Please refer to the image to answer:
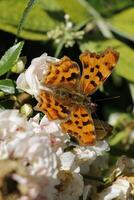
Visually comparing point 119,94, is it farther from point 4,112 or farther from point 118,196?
point 4,112

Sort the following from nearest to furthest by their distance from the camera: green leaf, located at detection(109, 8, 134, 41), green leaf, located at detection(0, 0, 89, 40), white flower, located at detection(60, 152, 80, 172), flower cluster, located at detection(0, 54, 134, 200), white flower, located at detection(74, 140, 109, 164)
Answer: flower cluster, located at detection(0, 54, 134, 200) → white flower, located at detection(60, 152, 80, 172) → white flower, located at detection(74, 140, 109, 164) → green leaf, located at detection(0, 0, 89, 40) → green leaf, located at detection(109, 8, 134, 41)

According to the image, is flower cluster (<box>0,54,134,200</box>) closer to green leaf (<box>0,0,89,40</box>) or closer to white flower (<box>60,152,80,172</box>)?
white flower (<box>60,152,80,172</box>)

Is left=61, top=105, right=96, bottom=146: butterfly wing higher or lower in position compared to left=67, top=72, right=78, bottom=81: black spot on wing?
lower

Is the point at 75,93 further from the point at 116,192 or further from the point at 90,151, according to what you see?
the point at 116,192

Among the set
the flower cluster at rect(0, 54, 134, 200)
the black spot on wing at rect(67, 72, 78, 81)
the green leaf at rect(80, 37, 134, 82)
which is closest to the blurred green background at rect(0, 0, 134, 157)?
the green leaf at rect(80, 37, 134, 82)

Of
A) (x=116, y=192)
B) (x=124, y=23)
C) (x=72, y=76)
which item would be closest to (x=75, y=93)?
(x=72, y=76)

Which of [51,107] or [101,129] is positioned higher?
[51,107]

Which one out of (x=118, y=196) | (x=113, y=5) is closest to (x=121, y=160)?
(x=118, y=196)
